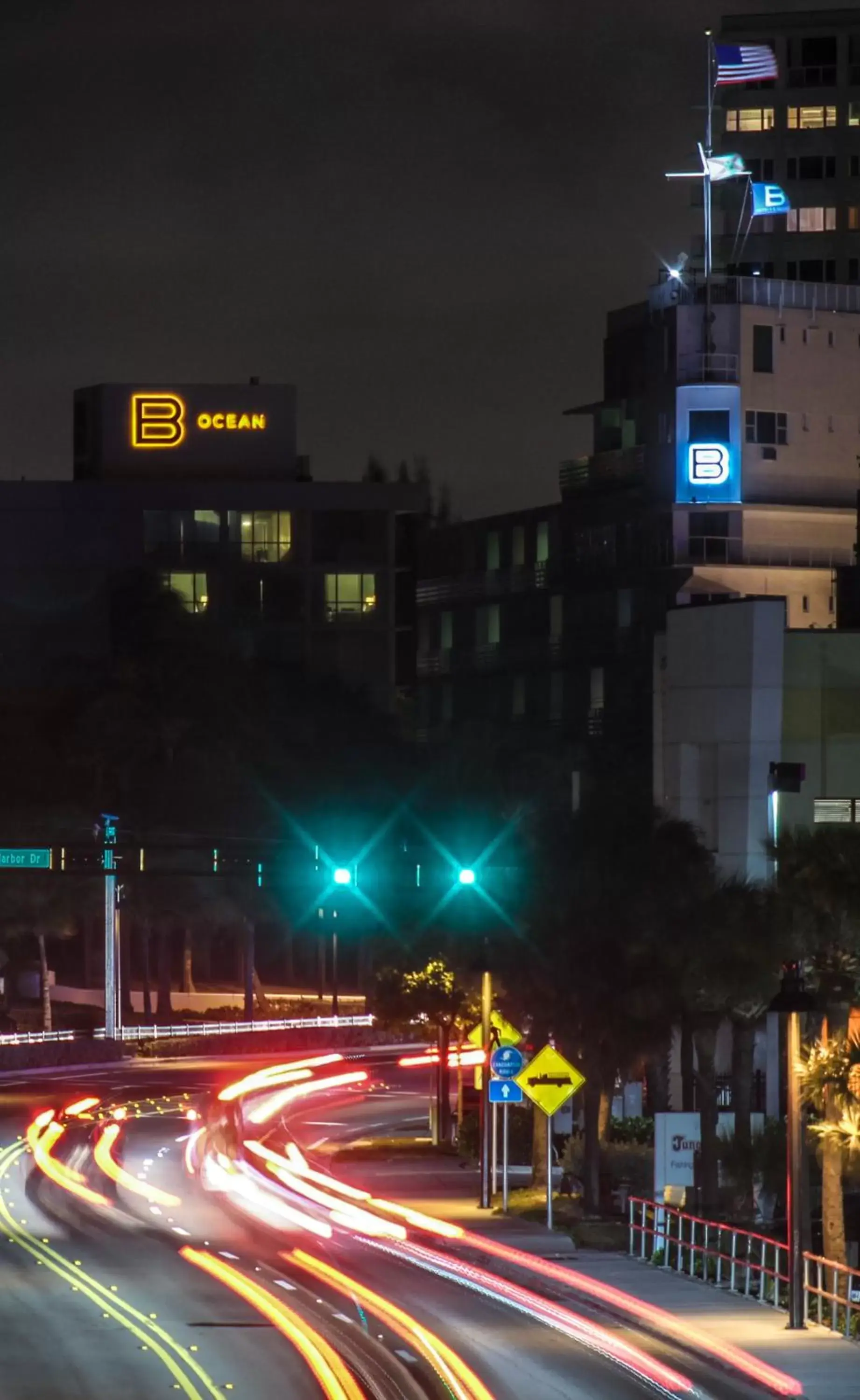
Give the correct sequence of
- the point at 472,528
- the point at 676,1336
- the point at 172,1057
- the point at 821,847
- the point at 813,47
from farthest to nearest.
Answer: the point at 813,47 → the point at 472,528 → the point at 172,1057 → the point at 821,847 → the point at 676,1336

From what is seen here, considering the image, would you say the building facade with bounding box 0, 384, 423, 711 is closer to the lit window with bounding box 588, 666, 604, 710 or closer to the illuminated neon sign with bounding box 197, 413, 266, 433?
the illuminated neon sign with bounding box 197, 413, 266, 433

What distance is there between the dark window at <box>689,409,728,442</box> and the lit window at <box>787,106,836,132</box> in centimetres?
5190

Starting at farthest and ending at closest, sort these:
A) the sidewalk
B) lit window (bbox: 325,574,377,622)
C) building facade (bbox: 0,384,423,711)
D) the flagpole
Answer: lit window (bbox: 325,574,377,622) < building facade (bbox: 0,384,423,711) < the flagpole < the sidewalk

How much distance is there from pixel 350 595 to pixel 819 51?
42057 millimetres

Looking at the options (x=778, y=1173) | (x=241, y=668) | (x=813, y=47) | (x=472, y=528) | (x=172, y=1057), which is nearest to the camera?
(x=778, y=1173)

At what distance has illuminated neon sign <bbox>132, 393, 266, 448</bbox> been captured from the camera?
15638cm

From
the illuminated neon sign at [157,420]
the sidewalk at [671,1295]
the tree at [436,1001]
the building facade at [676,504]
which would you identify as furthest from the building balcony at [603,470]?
the sidewalk at [671,1295]

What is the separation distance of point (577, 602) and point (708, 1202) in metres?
82.8

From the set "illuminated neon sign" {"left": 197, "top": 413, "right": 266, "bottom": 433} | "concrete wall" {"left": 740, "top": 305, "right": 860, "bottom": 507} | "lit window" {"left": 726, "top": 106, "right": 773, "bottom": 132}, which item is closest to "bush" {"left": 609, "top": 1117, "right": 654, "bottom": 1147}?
"concrete wall" {"left": 740, "top": 305, "right": 860, "bottom": 507}

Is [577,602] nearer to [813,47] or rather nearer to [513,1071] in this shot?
[813,47]

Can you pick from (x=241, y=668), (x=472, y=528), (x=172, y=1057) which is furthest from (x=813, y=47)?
(x=172, y=1057)

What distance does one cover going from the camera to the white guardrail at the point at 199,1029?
112625mm

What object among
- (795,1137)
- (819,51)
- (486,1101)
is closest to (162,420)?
(819,51)

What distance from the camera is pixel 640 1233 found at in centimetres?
4803
